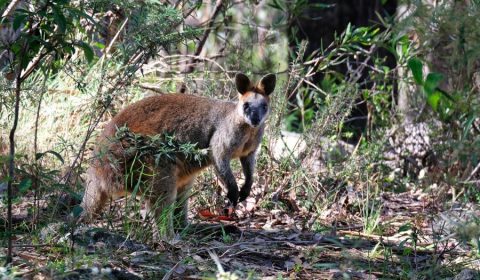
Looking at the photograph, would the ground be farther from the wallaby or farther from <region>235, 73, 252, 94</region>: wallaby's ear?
<region>235, 73, 252, 94</region>: wallaby's ear

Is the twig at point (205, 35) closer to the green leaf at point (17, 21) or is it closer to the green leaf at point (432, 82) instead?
the green leaf at point (17, 21)

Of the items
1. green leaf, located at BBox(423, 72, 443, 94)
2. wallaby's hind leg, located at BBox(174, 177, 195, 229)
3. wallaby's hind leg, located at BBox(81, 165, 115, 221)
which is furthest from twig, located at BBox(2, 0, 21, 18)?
green leaf, located at BBox(423, 72, 443, 94)

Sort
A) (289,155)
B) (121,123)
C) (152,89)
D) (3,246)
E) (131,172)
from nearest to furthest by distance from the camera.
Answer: (3,246), (131,172), (121,123), (289,155), (152,89)

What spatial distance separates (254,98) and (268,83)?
227mm

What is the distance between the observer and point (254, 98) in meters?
6.71

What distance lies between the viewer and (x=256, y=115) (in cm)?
653

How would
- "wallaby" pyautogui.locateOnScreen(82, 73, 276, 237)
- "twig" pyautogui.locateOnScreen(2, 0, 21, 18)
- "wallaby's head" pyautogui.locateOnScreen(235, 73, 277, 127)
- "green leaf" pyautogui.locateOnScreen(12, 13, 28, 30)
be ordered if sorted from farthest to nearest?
"wallaby's head" pyautogui.locateOnScreen(235, 73, 277, 127)
"wallaby" pyautogui.locateOnScreen(82, 73, 276, 237)
"twig" pyautogui.locateOnScreen(2, 0, 21, 18)
"green leaf" pyautogui.locateOnScreen(12, 13, 28, 30)

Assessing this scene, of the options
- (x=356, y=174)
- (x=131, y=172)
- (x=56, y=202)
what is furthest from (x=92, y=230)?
(x=356, y=174)

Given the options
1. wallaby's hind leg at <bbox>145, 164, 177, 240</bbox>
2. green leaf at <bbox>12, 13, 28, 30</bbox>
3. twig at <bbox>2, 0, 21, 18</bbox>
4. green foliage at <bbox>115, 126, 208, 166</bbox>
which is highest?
twig at <bbox>2, 0, 21, 18</bbox>

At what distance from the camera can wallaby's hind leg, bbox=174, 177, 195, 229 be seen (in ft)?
19.5

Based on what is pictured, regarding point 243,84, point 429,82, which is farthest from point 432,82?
point 243,84

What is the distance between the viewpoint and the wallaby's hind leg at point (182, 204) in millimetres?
5951

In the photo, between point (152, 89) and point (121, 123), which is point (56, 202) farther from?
point (152, 89)

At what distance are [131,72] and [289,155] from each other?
2.34 meters
